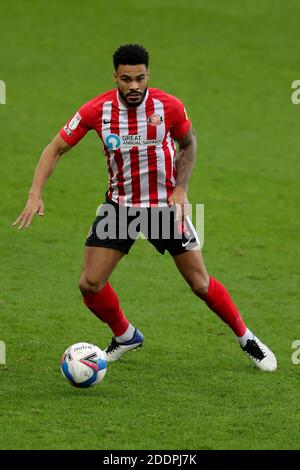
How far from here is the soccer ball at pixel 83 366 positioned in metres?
Result: 7.66

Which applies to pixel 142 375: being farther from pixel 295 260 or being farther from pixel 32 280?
pixel 295 260

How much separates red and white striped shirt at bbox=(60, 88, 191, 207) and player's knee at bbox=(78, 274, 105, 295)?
2.34 feet

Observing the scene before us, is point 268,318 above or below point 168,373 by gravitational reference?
above

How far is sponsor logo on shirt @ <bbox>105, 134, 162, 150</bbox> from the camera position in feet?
26.8

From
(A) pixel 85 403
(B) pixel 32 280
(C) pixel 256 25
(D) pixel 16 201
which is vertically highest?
(C) pixel 256 25

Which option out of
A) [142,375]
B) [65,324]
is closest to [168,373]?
[142,375]

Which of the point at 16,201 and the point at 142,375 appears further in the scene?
the point at 16,201

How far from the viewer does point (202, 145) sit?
17.5m

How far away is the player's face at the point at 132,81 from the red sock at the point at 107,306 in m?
1.59

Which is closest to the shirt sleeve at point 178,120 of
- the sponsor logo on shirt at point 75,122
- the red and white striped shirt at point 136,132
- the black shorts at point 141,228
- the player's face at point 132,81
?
the red and white striped shirt at point 136,132

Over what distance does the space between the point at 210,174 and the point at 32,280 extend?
543 cm

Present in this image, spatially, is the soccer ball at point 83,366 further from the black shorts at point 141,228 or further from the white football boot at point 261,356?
the white football boot at point 261,356

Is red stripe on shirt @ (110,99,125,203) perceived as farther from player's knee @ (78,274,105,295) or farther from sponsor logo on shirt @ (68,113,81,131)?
player's knee @ (78,274,105,295)

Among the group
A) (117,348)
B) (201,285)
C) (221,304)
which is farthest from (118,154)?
(117,348)
